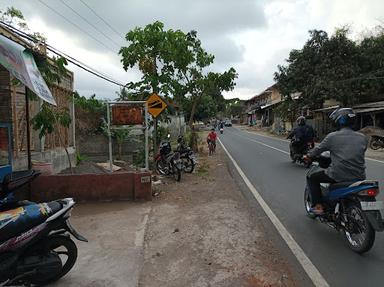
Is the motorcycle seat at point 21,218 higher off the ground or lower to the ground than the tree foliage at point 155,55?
lower

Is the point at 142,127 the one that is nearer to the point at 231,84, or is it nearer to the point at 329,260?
the point at 329,260

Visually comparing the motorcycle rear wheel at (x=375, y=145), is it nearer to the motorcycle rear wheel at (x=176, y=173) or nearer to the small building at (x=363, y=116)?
the small building at (x=363, y=116)

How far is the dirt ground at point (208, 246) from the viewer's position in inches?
177

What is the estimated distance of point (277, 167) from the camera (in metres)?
14.4

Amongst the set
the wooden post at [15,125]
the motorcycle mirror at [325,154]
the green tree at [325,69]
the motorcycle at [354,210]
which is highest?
the green tree at [325,69]

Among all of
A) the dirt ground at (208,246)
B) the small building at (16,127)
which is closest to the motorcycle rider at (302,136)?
the dirt ground at (208,246)

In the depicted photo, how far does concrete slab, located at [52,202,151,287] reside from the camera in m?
4.52

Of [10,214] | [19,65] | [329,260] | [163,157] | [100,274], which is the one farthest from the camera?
[163,157]

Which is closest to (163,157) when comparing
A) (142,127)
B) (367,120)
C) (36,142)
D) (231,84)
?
(142,127)

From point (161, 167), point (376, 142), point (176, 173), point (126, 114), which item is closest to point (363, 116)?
point (376, 142)

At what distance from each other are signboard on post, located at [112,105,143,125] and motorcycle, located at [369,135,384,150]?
55.8 feet

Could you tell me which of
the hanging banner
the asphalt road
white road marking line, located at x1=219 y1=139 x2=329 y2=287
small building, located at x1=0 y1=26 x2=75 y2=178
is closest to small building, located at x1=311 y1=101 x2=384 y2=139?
the asphalt road

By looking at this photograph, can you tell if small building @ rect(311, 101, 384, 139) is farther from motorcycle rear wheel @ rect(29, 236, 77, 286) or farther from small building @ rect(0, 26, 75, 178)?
motorcycle rear wheel @ rect(29, 236, 77, 286)

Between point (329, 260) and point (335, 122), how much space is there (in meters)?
1.95
